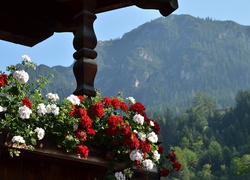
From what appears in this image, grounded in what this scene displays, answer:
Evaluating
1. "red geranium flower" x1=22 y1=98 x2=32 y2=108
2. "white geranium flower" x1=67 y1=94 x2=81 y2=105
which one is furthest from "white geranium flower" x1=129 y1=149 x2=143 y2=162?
"red geranium flower" x1=22 y1=98 x2=32 y2=108

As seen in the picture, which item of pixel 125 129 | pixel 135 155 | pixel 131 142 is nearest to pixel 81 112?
pixel 125 129

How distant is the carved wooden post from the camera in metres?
6.86

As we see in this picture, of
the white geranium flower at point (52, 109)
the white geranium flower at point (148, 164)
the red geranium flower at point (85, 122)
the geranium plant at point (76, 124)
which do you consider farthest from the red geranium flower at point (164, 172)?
the white geranium flower at point (52, 109)

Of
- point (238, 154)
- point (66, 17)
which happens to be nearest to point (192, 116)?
point (238, 154)

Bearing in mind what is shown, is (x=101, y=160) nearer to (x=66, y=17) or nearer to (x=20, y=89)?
(x=20, y=89)

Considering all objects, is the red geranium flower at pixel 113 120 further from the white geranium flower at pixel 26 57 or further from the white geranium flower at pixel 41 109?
the white geranium flower at pixel 26 57

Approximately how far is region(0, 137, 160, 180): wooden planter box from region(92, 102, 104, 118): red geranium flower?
480mm

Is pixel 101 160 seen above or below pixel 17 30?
below

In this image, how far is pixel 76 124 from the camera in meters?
6.01

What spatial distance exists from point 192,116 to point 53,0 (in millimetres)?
173529

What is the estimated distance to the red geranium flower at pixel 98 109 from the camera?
6.27 m

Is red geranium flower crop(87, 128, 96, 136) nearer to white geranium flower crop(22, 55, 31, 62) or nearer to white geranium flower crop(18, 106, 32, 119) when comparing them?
white geranium flower crop(18, 106, 32, 119)

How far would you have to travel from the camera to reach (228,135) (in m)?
162

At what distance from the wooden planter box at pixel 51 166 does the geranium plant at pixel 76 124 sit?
10cm
